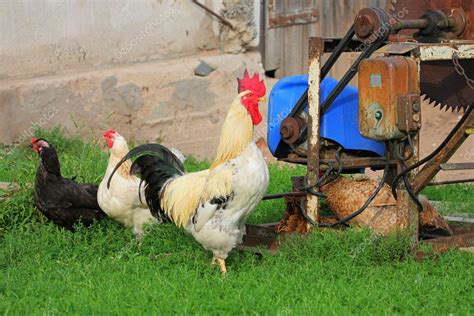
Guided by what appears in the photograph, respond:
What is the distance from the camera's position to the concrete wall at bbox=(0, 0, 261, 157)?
10.4 meters

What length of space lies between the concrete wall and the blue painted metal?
3.93 metres

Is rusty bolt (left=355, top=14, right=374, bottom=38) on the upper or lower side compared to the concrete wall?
→ upper

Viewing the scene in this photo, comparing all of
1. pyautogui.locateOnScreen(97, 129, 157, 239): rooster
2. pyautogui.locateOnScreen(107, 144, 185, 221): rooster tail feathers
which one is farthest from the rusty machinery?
pyautogui.locateOnScreen(97, 129, 157, 239): rooster

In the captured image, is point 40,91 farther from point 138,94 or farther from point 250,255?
point 250,255


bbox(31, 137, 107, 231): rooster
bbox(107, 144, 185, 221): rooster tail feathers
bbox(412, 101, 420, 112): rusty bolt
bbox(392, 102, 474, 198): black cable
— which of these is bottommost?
bbox(31, 137, 107, 231): rooster

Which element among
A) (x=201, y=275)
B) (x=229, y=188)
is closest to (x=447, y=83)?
(x=229, y=188)

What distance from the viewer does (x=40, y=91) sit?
411 inches

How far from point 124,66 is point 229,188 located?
16.2 ft

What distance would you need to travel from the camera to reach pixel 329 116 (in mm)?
7133

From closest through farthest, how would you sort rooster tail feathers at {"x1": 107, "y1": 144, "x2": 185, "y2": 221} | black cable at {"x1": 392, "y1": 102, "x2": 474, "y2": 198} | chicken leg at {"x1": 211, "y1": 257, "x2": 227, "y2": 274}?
black cable at {"x1": 392, "y1": 102, "x2": 474, "y2": 198}, chicken leg at {"x1": 211, "y1": 257, "x2": 227, "y2": 274}, rooster tail feathers at {"x1": 107, "y1": 144, "x2": 185, "y2": 221}

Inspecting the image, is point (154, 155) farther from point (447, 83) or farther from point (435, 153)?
point (447, 83)

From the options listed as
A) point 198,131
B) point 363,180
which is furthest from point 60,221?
point 198,131

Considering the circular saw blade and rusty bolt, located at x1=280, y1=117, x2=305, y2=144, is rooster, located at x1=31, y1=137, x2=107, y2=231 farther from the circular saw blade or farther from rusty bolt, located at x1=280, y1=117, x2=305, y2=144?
the circular saw blade

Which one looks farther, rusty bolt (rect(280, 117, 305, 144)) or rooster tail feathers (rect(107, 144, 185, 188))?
rooster tail feathers (rect(107, 144, 185, 188))
